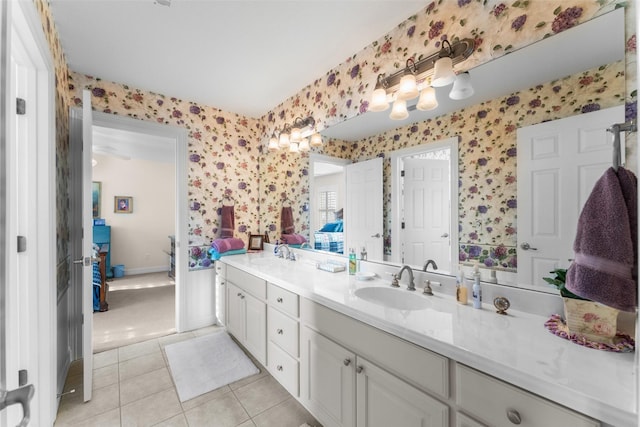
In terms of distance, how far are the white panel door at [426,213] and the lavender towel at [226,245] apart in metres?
1.74

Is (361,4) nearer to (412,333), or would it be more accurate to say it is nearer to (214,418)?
(412,333)

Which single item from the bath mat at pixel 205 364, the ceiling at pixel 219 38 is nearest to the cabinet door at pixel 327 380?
the bath mat at pixel 205 364

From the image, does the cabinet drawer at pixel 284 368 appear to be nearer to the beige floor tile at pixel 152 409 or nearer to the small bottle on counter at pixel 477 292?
the beige floor tile at pixel 152 409

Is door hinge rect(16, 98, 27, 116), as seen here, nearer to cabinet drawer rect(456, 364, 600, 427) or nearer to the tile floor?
the tile floor

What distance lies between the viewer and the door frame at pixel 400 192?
1.44 meters

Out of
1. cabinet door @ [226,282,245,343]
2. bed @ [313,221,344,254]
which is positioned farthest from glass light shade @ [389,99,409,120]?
cabinet door @ [226,282,245,343]

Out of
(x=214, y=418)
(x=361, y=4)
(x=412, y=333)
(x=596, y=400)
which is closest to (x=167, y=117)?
(x=361, y=4)

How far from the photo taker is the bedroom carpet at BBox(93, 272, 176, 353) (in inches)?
104

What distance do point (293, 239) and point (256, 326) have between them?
36.2 inches

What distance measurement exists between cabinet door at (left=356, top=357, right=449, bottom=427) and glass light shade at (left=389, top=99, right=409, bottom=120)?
1.36 metres

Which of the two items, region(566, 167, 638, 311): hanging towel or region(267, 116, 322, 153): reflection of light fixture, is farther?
region(267, 116, 322, 153): reflection of light fixture

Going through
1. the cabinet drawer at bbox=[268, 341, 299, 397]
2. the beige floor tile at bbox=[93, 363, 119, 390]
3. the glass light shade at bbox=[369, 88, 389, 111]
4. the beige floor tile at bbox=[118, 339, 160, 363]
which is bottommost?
the beige floor tile at bbox=[93, 363, 119, 390]

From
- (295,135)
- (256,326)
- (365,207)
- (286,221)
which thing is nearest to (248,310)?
(256,326)

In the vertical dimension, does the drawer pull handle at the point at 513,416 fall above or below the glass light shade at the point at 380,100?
below
